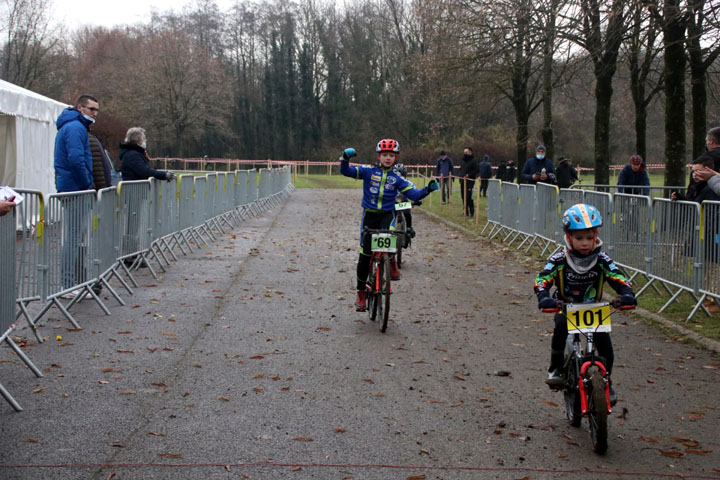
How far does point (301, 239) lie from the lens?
1881 centimetres

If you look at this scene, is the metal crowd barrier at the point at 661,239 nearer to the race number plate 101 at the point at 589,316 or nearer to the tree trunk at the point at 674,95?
the tree trunk at the point at 674,95

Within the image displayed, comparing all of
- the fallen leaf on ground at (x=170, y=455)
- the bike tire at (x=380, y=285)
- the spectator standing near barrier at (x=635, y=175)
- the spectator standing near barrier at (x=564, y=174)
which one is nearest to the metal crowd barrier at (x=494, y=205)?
the spectator standing near barrier at (x=635, y=175)

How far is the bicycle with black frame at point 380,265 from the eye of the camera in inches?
351

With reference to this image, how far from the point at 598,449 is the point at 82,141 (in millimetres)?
7473

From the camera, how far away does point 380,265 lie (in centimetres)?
902

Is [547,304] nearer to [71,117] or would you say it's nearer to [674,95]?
[71,117]

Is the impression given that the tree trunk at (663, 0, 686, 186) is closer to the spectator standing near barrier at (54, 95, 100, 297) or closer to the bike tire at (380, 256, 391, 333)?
the bike tire at (380, 256, 391, 333)

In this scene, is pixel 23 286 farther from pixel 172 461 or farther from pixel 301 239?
pixel 301 239

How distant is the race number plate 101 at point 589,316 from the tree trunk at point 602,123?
1715cm

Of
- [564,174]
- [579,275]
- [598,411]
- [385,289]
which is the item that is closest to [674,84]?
[564,174]

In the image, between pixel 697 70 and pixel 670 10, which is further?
pixel 697 70

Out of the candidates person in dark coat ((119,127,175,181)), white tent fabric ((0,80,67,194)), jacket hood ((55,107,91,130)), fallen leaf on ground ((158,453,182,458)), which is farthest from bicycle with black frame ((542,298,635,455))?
white tent fabric ((0,80,67,194))

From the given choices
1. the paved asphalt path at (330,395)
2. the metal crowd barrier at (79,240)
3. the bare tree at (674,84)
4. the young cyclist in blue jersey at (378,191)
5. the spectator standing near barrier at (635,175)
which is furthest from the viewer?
the spectator standing near barrier at (635,175)

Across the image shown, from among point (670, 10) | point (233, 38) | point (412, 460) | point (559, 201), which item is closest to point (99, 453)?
point (412, 460)
